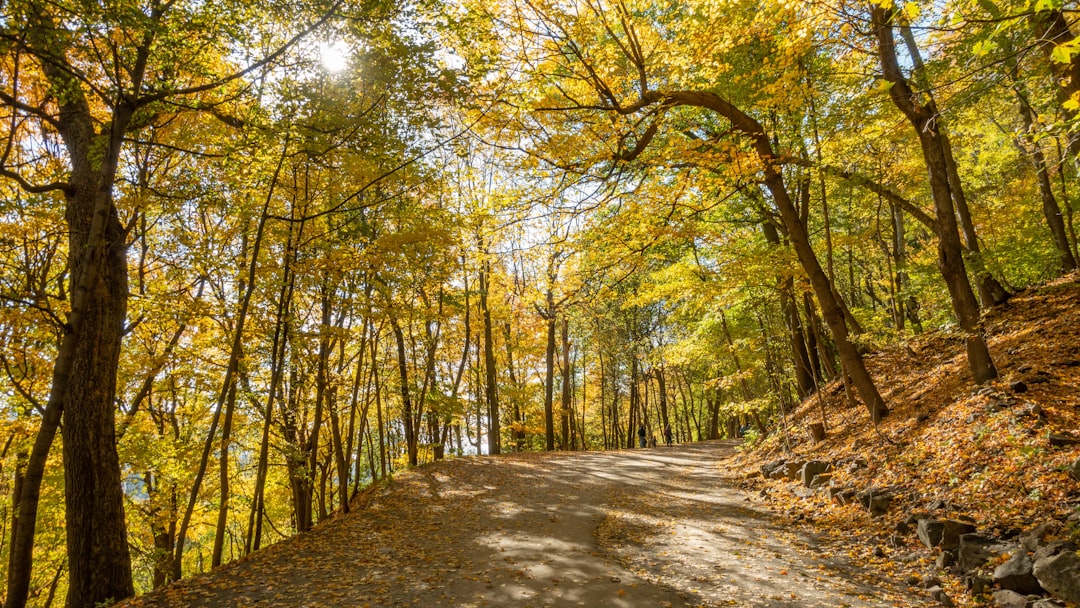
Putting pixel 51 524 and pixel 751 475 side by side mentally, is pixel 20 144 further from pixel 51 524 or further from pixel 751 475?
pixel 751 475

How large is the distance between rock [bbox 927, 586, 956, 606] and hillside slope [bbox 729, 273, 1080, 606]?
0.09m

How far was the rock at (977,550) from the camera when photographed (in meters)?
4.17

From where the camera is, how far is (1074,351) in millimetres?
6637

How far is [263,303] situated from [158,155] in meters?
3.35

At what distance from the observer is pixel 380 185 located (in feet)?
27.1

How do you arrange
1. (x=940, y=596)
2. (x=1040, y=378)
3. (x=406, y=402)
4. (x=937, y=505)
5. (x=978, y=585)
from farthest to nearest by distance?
1. (x=406, y=402)
2. (x=1040, y=378)
3. (x=937, y=505)
4. (x=940, y=596)
5. (x=978, y=585)

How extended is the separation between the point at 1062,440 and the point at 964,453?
971 mm

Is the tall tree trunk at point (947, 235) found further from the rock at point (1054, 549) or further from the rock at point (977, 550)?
the rock at point (1054, 549)

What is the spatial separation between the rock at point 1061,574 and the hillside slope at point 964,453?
0.43 meters

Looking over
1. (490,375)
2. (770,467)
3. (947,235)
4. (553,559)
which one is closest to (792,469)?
(770,467)

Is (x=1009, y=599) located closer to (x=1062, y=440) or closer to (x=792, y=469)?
(x=1062, y=440)

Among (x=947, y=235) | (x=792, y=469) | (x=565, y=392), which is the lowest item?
(x=792, y=469)

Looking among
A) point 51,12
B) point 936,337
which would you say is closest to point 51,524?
point 51,12

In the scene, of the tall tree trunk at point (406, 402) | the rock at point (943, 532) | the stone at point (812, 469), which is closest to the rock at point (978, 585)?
the rock at point (943, 532)
